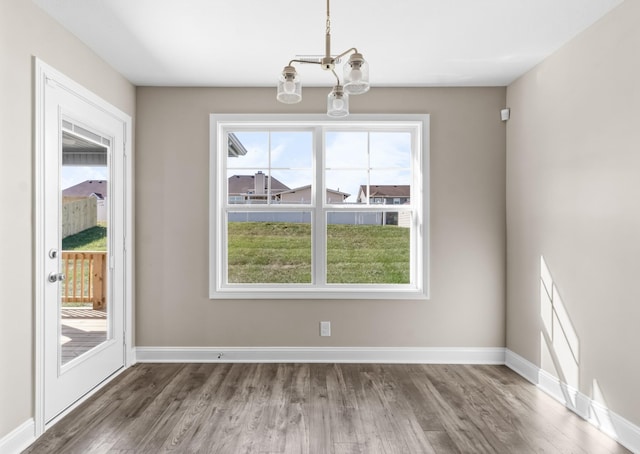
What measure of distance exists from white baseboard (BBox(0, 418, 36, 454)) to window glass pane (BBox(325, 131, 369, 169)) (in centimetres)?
295

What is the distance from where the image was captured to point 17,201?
6.77 ft

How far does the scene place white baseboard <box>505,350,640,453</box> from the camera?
214 cm

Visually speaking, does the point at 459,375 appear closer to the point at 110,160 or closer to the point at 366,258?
the point at 366,258

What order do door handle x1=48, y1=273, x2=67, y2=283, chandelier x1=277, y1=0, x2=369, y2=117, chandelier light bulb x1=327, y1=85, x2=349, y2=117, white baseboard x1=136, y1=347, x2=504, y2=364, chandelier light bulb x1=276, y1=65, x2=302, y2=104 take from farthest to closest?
white baseboard x1=136, y1=347, x2=504, y2=364
door handle x1=48, y1=273, x2=67, y2=283
chandelier light bulb x1=327, y1=85, x2=349, y2=117
chandelier light bulb x1=276, y1=65, x2=302, y2=104
chandelier x1=277, y1=0, x2=369, y2=117

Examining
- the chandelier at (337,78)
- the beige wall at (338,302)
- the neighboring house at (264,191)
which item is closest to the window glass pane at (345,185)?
the neighboring house at (264,191)

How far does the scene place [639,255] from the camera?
2074 millimetres

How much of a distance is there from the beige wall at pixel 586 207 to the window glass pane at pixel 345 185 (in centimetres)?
143

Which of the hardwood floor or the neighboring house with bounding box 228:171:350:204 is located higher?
the neighboring house with bounding box 228:171:350:204

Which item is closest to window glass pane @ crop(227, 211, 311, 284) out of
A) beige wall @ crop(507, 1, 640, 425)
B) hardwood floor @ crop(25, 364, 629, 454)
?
hardwood floor @ crop(25, 364, 629, 454)

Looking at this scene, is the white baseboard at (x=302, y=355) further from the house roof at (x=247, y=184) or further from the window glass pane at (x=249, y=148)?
the window glass pane at (x=249, y=148)

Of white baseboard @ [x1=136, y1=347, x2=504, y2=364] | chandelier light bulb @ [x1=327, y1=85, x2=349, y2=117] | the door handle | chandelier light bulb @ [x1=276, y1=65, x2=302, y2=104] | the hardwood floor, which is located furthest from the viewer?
white baseboard @ [x1=136, y1=347, x2=504, y2=364]

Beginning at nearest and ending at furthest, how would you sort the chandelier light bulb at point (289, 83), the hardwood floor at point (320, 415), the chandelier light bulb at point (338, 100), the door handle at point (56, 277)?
the chandelier light bulb at point (289, 83) < the chandelier light bulb at point (338, 100) < the hardwood floor at point (320, 415) < the door handle at point (56, 277)

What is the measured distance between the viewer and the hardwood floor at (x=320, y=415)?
2.13 metres

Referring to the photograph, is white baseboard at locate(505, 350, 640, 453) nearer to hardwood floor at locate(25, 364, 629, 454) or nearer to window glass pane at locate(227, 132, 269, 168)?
hardwood floor at locate(25, 364, 629, 454)
